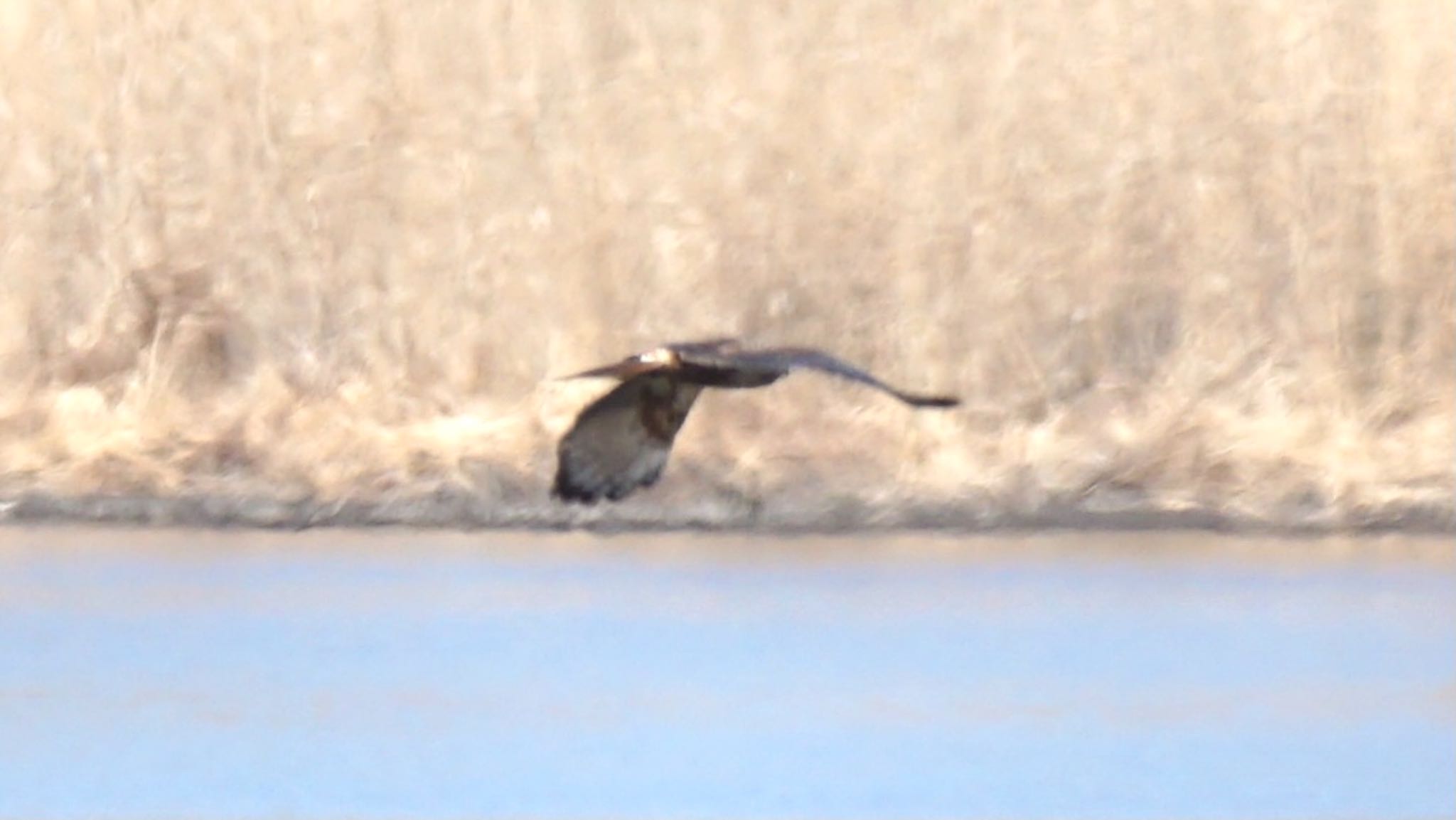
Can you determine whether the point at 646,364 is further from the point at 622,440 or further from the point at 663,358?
the point at 622,440

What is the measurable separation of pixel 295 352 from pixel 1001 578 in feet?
8.91

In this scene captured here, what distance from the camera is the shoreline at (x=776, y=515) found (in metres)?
9.92

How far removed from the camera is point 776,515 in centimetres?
997

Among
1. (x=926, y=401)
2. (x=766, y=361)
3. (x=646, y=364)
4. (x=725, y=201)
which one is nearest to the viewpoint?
(x=926, y=401)

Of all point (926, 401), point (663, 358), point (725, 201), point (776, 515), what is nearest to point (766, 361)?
point (663, 358)

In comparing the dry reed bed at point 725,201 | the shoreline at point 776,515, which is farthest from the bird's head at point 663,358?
the dry reed bed at point 725,201

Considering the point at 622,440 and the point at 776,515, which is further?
the point at 776,515

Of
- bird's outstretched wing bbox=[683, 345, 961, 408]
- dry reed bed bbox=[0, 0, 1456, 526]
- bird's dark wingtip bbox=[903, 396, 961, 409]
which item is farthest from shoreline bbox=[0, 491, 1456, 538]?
bird's dark wingtip bbox=[903, 396, 961, 409]

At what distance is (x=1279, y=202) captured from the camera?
435 inches

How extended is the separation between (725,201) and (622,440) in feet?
14.8

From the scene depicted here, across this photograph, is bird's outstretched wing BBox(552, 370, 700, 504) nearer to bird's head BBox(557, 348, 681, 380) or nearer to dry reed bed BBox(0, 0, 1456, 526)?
bird's head BBox(557, 348, 681, 380)

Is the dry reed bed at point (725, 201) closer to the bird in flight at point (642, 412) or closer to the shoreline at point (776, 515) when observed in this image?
the shoreline at point (776, 515)

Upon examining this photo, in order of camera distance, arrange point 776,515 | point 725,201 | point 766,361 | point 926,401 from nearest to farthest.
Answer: point 926,401 < point 766,361 < point 776,515 < point 725,201

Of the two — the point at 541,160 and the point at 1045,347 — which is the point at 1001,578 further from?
the point at 541,160
